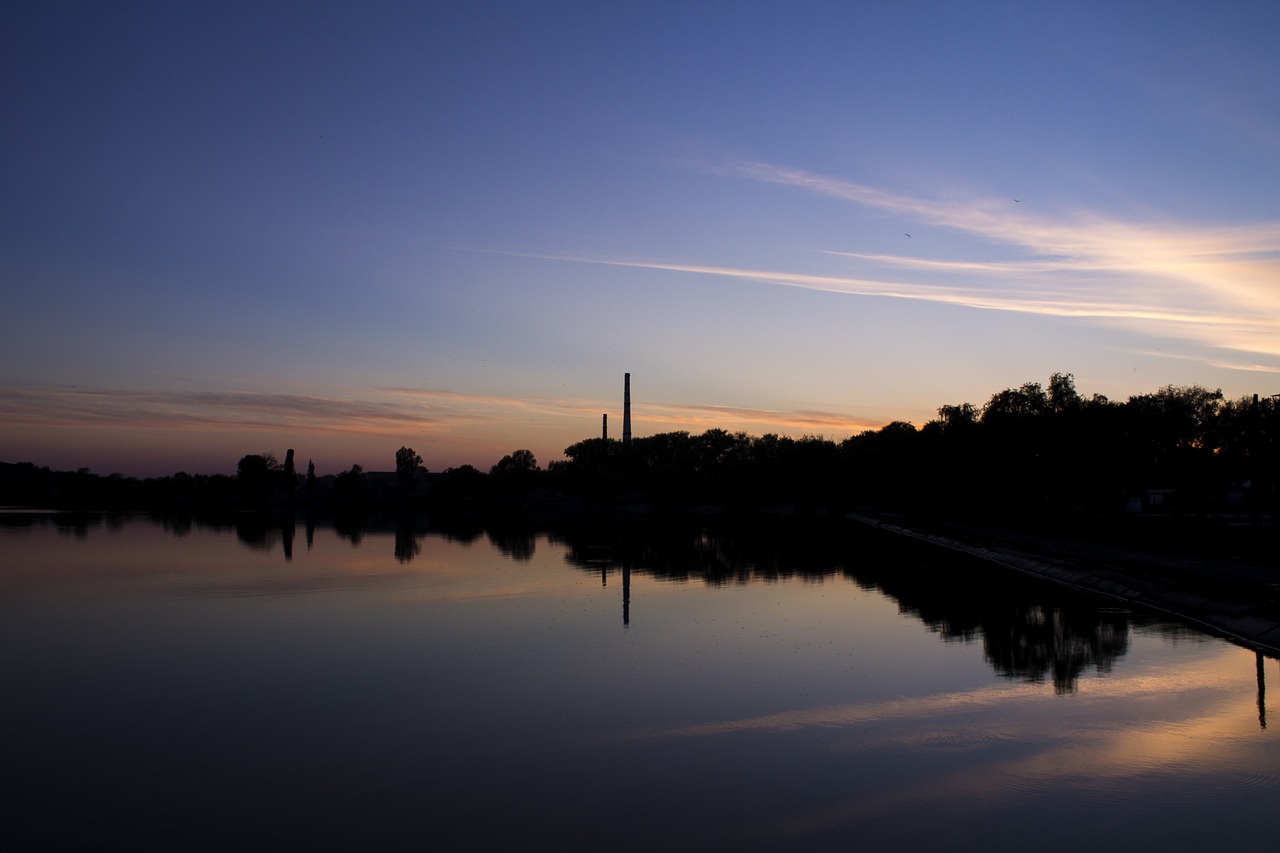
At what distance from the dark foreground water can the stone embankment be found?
4.19 ft

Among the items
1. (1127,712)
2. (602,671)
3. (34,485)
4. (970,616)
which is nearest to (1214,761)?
(1127,712)

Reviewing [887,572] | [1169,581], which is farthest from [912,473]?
[1169,581]

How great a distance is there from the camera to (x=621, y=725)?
13.6m

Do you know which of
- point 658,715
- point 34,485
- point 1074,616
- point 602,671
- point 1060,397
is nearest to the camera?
point 658,715

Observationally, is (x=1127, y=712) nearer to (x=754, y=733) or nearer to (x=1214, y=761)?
(x=1214, y=761)

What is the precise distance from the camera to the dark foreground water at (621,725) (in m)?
9.76

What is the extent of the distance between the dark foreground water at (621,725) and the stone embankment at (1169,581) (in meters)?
1.28

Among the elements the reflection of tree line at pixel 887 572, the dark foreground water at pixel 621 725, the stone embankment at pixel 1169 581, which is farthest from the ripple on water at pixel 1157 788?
the stone embankment at pixel 1169 581

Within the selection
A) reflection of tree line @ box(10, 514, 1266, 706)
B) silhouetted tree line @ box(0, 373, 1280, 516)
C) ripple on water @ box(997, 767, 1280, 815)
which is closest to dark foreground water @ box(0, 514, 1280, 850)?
ripple on water @ box(997, 767, 1280, 815)

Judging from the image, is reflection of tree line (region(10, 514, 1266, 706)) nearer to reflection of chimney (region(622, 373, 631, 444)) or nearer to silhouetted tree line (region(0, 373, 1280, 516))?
silhouetted tree line (region(0, 373, 1280, 516))

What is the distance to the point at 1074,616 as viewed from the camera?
25.6 meters

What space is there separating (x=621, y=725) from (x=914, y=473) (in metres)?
90.4

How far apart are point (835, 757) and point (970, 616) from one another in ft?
50.7

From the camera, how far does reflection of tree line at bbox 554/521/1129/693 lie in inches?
802
